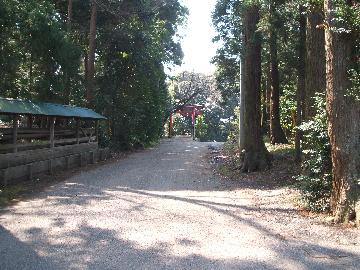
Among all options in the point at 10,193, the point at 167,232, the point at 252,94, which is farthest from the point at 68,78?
the point at 167,232

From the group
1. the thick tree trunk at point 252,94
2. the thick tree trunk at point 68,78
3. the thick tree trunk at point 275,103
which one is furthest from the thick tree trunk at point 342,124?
the thick tree trunk at point 68,78

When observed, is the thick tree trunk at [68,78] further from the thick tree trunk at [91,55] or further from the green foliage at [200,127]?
the green foliage at [200,127]

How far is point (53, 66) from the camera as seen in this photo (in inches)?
664

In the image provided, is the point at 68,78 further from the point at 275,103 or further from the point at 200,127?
the point at 200,127

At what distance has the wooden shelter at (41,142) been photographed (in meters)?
11.5

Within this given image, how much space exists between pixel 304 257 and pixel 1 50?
1212cm

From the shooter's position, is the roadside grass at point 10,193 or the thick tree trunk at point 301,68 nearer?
the roadside grass at point 10,193

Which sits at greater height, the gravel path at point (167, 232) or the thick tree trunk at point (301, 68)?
the thick tree trunk at point (301, 68)

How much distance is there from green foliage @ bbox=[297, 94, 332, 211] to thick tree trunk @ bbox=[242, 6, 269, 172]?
5.96 m

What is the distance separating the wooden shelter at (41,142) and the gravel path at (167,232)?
1777 mm

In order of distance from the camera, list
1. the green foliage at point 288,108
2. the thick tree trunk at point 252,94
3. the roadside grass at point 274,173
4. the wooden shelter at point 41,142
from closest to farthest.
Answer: the wooden shelter at point 41,142 < the roadside grass at point 274,173 < the thick tree trunk at point 252,94 < the green foliage at point 288,108

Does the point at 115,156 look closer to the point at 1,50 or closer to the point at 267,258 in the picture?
the point at 1,50

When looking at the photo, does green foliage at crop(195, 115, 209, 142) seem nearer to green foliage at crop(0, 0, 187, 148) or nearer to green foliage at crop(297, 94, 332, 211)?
green foliage at crop(0, 0, 187, 148)

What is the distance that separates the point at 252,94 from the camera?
48.3 feet
